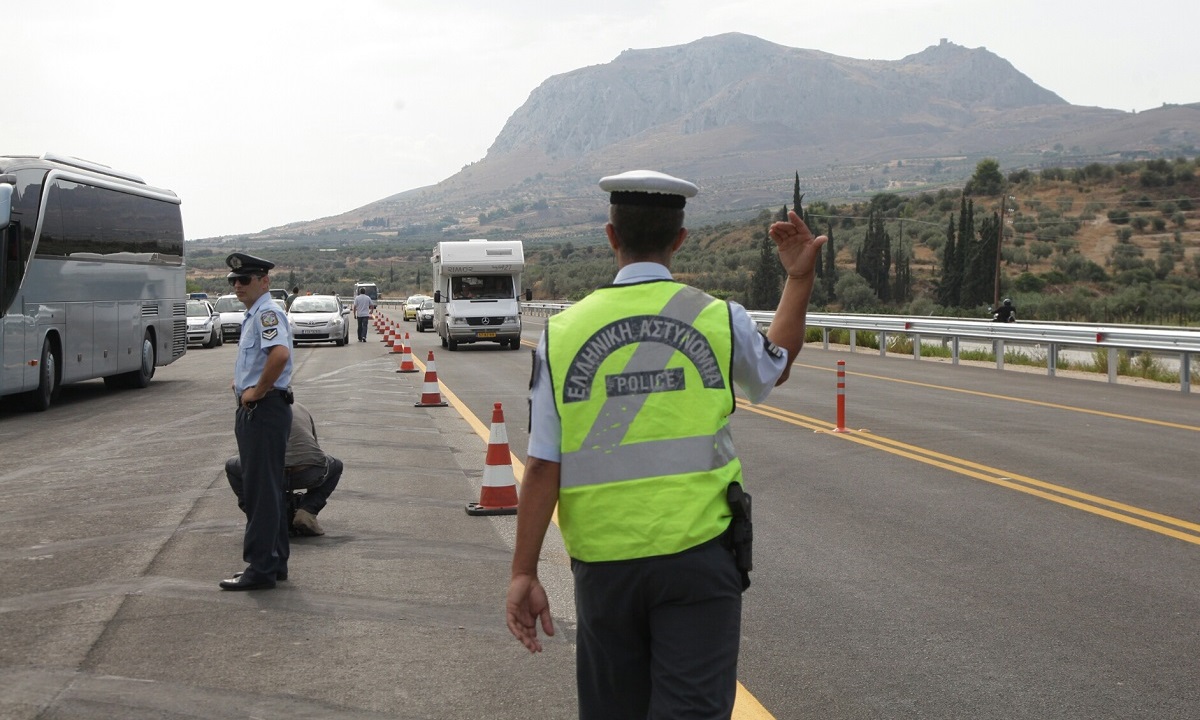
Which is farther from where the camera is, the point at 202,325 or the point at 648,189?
the point at 202,325

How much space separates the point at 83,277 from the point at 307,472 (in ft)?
45.7

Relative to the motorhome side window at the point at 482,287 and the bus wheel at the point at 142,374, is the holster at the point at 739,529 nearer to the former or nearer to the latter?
the bus wheel at the point at 142,374

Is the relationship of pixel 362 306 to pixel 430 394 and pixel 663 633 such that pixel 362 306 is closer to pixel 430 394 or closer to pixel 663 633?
pixel 430 394

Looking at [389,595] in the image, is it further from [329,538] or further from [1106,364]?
[1106,364]

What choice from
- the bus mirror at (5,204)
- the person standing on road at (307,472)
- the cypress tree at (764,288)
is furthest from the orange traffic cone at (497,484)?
the cypress tree at (764,288)

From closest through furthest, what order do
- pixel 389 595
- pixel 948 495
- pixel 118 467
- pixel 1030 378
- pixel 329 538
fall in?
1. pixel 389 595
2. pixel 329 538
3. pixel 948 495
4. pixel 118 467
5. pixel 1030 378

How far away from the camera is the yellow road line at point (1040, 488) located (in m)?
8.89

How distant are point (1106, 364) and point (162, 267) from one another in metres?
18.6

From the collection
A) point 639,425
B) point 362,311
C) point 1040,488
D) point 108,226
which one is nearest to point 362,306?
point 362,311

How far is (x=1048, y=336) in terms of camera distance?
2547cm

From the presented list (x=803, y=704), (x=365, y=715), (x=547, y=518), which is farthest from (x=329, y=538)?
(x=547, y=518)

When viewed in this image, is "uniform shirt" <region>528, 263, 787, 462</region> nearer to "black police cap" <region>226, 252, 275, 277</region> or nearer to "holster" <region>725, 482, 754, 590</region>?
"holster" <region>725, 482, 754, 590</region>

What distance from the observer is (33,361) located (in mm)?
18766

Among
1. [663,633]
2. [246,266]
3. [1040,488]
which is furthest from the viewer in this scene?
[1040,488]
